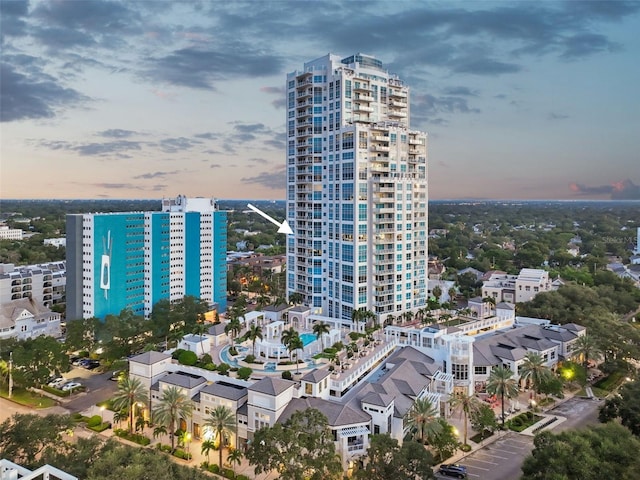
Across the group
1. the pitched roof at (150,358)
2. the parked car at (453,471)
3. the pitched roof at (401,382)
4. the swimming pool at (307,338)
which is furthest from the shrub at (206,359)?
the parked car at (453,471)

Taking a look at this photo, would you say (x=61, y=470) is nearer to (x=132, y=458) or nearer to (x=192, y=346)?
(x=132, y=458)

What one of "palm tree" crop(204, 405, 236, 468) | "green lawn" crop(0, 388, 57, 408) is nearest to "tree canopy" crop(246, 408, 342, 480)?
"palm tree" crop(204, 405, 236, 468)

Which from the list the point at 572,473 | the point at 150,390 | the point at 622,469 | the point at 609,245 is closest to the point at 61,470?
the point at 150,390

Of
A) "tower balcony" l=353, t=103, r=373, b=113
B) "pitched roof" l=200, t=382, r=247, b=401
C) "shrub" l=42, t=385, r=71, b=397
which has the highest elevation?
"tower balcony" l=353, t=103, r=373, b=113

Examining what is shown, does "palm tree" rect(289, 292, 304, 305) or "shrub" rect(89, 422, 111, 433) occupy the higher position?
"palm tree" rect(289, 292, 304, 305)

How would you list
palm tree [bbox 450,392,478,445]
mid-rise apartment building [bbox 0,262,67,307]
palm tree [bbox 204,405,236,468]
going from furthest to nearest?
1. mid-rise apartment building [bbox 0,262,67,307]
2. palm tree [bbox 450,392,478,445]
3. palm tree [bbox 204,405,236,468]

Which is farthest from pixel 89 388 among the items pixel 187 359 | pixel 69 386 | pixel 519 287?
pixel 519 287

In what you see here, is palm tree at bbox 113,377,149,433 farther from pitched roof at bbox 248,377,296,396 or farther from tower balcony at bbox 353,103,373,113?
tower balcony at bbox 353,103,373,113
